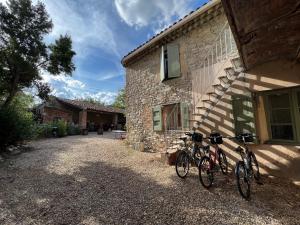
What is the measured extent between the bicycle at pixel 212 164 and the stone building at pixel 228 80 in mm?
495

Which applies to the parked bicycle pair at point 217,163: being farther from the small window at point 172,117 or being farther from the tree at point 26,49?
the tree at point 26,49

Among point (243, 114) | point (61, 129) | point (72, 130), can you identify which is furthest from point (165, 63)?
point (72, 130)

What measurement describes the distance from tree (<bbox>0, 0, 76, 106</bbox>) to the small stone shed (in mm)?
7715

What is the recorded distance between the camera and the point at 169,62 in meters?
7.09

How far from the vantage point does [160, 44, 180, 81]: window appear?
689 centimetres

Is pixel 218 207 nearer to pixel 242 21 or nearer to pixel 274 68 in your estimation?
pixel 242 21

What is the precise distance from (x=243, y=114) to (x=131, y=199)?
355 cm

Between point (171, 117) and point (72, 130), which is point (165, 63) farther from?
point (72, 130)

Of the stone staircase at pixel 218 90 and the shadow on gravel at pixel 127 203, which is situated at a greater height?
the stone staircase at pixel 218 90

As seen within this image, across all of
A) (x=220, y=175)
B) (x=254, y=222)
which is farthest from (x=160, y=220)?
(x=220, y=175)

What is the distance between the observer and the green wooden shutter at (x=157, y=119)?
726 cm

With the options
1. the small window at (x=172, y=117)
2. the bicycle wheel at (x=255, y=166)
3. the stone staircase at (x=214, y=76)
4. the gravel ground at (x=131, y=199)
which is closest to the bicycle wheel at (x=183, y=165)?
the gravel ground at (x=131, y=199)

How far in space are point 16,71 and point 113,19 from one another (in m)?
5.14

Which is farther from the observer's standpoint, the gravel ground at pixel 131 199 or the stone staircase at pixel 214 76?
the stone staircase at pixel 214 76
